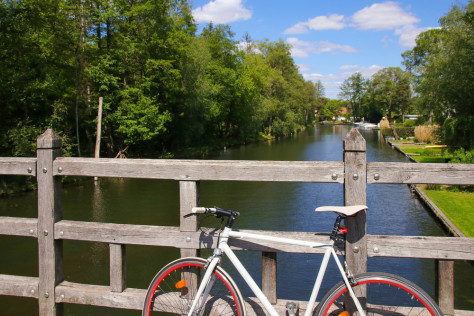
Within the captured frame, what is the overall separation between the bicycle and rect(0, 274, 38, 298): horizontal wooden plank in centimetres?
116

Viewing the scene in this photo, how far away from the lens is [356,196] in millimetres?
3131

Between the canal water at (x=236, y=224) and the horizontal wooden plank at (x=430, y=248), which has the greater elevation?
the horizontal wooden plank at (x=430, y=248)

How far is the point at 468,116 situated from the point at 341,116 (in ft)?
547

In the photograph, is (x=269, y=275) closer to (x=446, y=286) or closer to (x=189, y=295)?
(x=189, y=295)

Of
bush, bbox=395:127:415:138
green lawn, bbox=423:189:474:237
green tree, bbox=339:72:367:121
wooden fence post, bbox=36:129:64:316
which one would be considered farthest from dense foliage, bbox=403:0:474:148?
green tree, bbox=339:72:367:121

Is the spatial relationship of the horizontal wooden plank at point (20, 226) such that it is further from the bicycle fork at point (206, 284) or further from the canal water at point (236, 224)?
the canal water at point (236, 224)

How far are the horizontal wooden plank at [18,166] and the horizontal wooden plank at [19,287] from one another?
3.19 ft

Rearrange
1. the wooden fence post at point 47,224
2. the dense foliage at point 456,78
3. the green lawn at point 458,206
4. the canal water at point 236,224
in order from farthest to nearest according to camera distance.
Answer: the dense foliage at point 456,78 < the green lawn at point 458,206 < the canal water at point 236,224 < the wooden fence post at point 47,224

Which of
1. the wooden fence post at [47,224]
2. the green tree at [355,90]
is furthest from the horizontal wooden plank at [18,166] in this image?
the green tree at [355,90]

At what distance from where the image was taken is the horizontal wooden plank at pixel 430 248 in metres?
3.01

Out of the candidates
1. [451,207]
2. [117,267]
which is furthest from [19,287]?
[451,207]

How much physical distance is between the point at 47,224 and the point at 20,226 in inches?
10.9

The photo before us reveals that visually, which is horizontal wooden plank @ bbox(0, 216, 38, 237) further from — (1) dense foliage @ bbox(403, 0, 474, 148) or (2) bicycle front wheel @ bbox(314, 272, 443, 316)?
(1) dense foliage @ bbox(403, 0, 474, 148)

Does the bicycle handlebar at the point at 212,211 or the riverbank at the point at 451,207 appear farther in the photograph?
the riverbank at the point at 451,207
